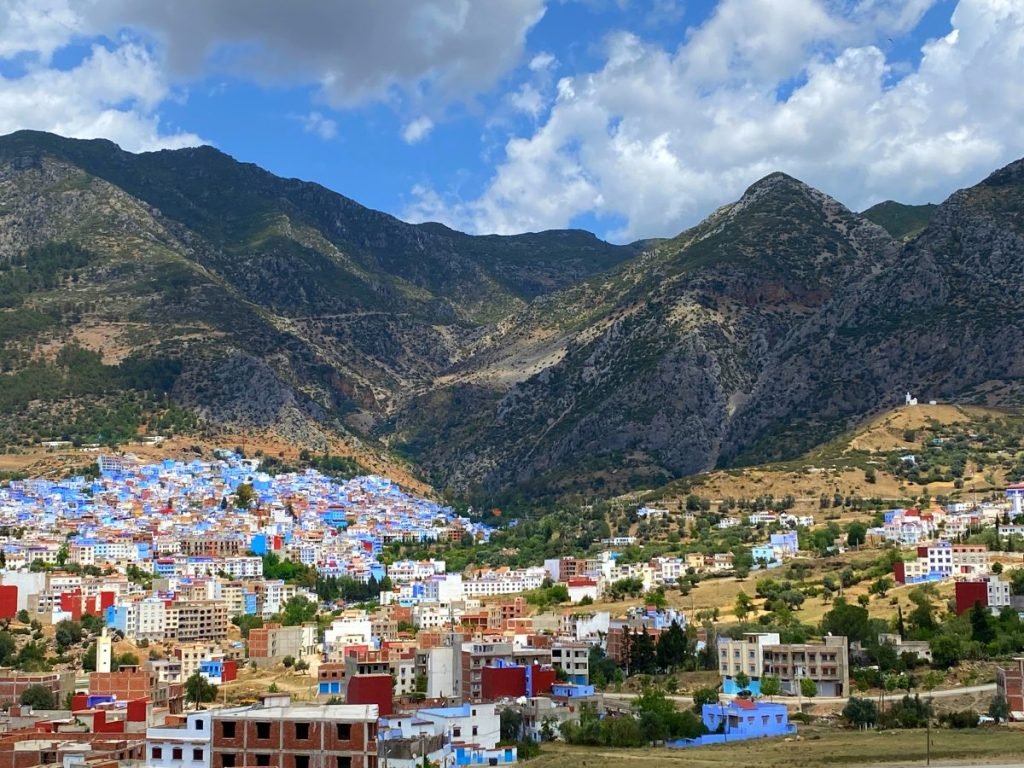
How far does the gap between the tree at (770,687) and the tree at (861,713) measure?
5581 mm

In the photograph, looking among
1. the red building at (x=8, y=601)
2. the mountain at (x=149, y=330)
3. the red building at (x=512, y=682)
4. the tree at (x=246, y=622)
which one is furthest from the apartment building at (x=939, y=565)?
the mountain at (x=149, y=330)

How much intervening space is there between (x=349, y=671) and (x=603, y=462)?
2999 inches

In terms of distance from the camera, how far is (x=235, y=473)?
13712 centimetres

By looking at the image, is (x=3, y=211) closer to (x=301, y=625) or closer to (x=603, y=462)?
(x=603, y=462)

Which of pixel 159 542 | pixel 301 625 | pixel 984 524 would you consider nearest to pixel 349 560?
pixel 159 542

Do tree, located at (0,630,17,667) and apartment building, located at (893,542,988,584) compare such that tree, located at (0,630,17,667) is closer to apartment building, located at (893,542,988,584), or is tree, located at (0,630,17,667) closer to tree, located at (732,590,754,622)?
tree, located at (732,590,754,622)

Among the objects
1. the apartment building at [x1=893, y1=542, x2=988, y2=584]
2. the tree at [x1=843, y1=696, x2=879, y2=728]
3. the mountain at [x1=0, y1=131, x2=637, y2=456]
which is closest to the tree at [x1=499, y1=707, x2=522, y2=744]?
the tree at [x1=843, y1=696, x2=879, y2=728]

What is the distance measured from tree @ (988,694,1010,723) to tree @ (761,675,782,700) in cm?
886

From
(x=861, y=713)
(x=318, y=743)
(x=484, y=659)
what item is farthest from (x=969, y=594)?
(x=318, y=743)

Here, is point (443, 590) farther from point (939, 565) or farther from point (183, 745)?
point (183, 745)

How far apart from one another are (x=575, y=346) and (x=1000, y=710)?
365 ft

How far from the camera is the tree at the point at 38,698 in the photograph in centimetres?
6044

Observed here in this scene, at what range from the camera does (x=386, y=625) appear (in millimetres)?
82188

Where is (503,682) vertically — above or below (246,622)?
below
